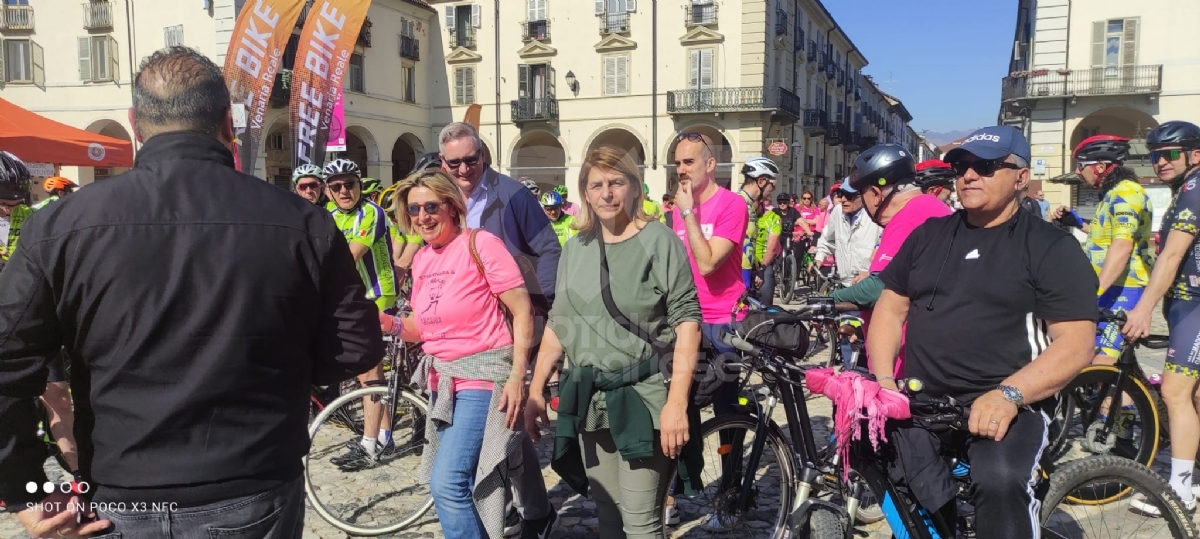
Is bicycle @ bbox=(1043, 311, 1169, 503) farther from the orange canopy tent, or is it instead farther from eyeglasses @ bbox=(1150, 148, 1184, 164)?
the orange canopy tent

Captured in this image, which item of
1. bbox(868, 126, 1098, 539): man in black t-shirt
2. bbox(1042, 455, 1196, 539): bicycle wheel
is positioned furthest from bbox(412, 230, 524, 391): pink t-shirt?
bbox(1042, 455, 1196, 539): bicycle wheel

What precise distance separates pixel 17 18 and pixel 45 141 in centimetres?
2635

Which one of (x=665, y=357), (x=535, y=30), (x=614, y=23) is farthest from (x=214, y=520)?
(x=535, y=30)

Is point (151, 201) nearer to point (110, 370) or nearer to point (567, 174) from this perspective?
point (110, 370)

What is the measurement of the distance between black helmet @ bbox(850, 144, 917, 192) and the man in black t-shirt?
95 centimetres

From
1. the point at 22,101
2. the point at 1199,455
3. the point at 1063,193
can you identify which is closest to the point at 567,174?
the point at 1063,193

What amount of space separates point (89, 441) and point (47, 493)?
0.46 ft

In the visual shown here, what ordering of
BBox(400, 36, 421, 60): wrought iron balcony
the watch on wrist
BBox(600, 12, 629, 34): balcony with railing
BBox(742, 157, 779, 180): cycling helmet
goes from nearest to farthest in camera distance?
the watch on wrist → BBox(742, 157, 779, 180): cycling helmet → BBox(600, 12, 629, 34): balcony with railing → BBox(400, 36, 421, 60): wrought iron balcony

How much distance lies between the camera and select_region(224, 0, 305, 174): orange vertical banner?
8.99m

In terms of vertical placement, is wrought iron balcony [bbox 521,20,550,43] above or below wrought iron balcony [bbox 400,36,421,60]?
above

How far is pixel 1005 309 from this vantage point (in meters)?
2.46

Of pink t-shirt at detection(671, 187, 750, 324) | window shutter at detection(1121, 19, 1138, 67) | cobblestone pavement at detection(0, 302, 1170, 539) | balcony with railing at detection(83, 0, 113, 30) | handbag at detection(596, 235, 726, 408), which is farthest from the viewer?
balcony with railing at detection(83, 0, 113, 30)

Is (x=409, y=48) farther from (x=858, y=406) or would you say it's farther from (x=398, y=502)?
(x=858, y=406)

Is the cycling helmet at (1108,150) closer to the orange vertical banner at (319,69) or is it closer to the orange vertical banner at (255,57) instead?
the orange vertical banner at (319,69)
